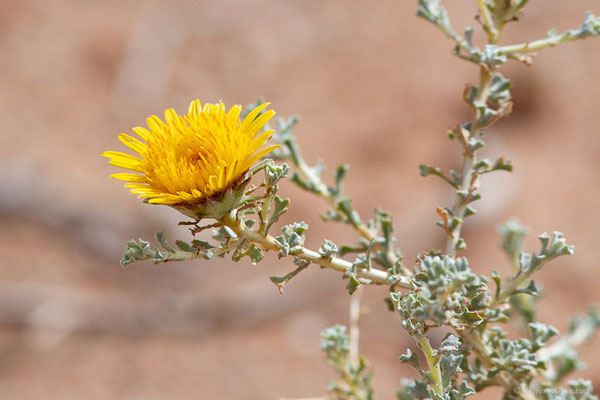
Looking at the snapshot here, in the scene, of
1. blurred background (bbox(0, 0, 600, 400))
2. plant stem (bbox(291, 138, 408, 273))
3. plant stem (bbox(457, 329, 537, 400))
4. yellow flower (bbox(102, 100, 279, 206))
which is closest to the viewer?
yellow flower (bbox(102, 100, 279, 206))

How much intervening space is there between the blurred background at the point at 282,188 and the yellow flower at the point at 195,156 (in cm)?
301

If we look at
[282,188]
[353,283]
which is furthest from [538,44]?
[282,188]

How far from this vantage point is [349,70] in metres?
6.38

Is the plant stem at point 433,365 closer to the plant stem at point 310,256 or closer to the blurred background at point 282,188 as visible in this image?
the plant stem at point 310,256

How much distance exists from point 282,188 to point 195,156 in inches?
134

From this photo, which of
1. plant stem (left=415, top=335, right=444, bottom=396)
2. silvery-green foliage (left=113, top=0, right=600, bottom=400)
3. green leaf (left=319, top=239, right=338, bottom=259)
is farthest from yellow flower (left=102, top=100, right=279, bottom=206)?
plant stem (left=415, top=335, right=444, bottom=396)

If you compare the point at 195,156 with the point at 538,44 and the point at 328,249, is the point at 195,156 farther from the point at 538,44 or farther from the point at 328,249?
the point at 538,44

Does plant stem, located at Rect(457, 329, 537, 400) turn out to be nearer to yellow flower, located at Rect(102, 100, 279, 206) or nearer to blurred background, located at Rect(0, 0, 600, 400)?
yellow flower, located at Rect(102, 100, 279, 206)

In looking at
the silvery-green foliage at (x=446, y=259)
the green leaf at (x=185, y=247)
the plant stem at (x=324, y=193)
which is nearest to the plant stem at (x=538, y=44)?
the silvery-green foliage at (x=446, y=259)

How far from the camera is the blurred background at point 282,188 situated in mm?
4426

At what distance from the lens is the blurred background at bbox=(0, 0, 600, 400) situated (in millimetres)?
4426

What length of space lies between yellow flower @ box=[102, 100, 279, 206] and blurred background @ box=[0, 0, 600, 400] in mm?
3007

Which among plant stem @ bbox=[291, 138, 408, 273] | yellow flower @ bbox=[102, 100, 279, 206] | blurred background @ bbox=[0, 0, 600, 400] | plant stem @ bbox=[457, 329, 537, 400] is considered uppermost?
blurred background @ bbox=[0, 0, 600, 400]

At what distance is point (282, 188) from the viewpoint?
449 centimetres
